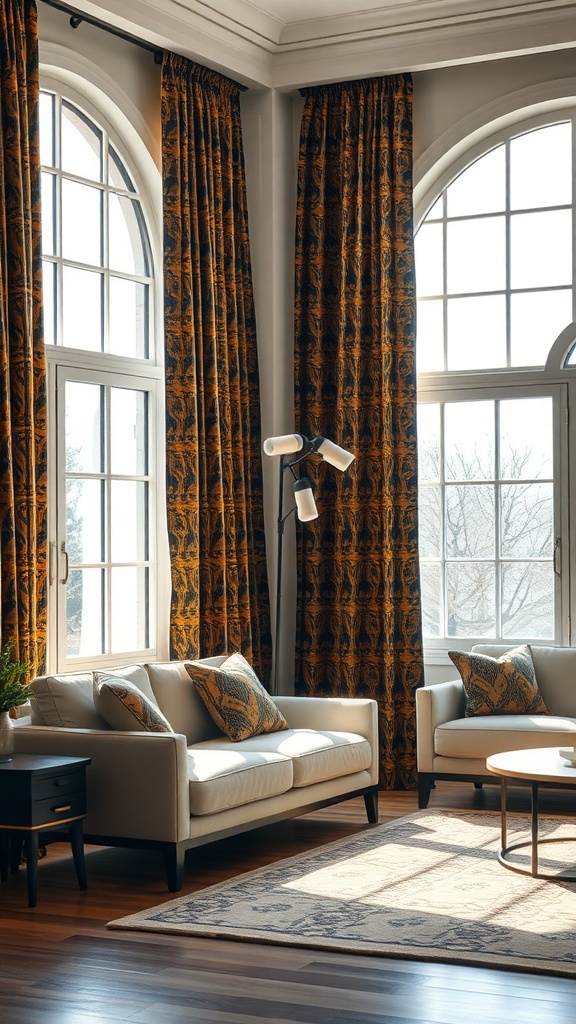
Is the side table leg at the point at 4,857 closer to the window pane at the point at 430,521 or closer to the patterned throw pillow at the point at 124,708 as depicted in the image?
the patterned throw pillow at the point at 124,708

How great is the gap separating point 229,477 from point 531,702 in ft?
6.96

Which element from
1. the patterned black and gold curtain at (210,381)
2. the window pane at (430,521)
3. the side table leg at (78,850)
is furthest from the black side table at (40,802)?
the window pane at (430,521)

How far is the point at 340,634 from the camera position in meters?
7.67

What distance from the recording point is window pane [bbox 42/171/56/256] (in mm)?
6441

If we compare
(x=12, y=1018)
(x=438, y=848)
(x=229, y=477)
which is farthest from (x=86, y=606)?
(x=12, y=1018)

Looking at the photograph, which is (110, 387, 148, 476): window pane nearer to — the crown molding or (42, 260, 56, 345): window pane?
(42, 260, 56, 345): window pane

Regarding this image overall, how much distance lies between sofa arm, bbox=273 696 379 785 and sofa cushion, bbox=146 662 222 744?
19.1 inches

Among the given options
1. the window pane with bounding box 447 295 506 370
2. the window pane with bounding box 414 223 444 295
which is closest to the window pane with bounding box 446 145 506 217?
the window pane with bounding box 414 223 444 295

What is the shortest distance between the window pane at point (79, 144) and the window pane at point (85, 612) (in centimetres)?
212

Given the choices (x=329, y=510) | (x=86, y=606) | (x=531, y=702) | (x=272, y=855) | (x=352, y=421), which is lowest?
(x=272, y=855)

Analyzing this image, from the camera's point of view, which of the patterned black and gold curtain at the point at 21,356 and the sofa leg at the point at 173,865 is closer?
the sofa leg at the point at 173,865

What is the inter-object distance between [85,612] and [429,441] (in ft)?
8.10

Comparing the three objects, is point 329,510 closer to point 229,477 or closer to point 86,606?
point 229,477

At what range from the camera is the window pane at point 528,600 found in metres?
7.50
